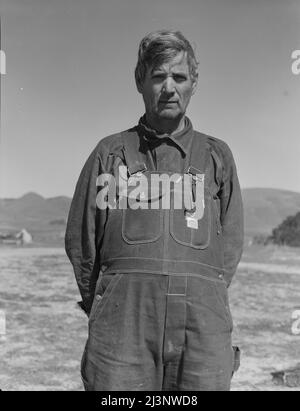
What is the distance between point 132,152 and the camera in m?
1.99

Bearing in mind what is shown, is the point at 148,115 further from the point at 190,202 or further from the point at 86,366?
the point at 86,366

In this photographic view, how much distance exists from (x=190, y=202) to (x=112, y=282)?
0.41 metres

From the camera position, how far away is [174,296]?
5.93 ft

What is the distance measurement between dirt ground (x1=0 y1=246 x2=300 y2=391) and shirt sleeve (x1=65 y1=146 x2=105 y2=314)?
105 inches

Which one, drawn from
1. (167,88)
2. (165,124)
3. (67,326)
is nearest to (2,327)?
(67,326)

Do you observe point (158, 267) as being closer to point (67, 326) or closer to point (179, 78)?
point (179, 78)

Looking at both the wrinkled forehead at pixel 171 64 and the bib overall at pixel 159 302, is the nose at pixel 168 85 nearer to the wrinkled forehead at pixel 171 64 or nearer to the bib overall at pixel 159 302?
the wrinkled forehead at pixel 171 64

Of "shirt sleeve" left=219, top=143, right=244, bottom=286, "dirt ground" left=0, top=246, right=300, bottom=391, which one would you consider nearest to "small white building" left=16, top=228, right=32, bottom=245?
"dirt ground" left=0, top=246, right=300, bottom=391

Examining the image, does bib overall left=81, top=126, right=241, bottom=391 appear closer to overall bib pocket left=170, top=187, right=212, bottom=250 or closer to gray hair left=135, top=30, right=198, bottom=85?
overall bib pocket left=170, top=187, right=212, bottom=250

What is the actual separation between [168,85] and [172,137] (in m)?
0.20

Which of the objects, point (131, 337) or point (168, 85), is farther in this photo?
point (168, 85)

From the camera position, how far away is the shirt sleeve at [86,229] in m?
2.01

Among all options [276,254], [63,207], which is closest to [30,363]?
[276,254]

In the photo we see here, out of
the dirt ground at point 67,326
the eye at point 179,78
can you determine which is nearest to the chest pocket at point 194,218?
the eye at point 179,78
